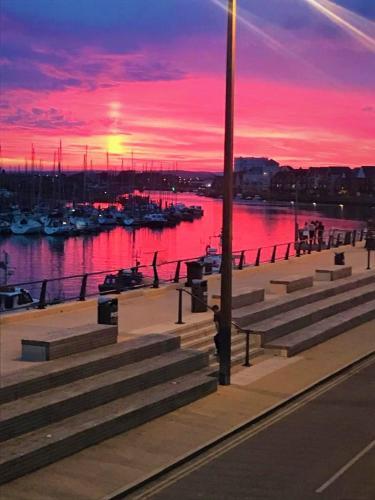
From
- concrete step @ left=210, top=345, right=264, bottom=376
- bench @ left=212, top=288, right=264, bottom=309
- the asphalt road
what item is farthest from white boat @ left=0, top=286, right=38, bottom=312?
the asphalt road

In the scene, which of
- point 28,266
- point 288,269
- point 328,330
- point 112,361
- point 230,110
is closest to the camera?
point 112,361

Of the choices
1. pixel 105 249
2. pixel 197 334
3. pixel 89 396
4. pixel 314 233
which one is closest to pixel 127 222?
pixel 105 249

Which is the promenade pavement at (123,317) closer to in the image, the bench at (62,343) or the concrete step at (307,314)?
the bench at (62,343)

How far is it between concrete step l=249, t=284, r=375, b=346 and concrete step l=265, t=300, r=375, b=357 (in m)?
0.17

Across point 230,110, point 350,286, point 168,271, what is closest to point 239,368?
point 230,110

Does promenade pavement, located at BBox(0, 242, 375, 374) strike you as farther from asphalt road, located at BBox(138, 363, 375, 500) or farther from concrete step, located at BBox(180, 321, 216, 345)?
asphalt road, located at BBox(138, 363, 375, 500)

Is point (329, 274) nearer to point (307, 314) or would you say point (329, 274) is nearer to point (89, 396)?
point (307, 314)

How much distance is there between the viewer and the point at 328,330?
21562 millimetres

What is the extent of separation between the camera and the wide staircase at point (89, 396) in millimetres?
9891

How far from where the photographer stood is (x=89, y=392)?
1152 cm

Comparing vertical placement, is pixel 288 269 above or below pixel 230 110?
below

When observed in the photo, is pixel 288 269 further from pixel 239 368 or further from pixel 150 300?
pixel 239 368

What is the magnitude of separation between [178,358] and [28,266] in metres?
59.1

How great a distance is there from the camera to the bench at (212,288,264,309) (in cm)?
2056
